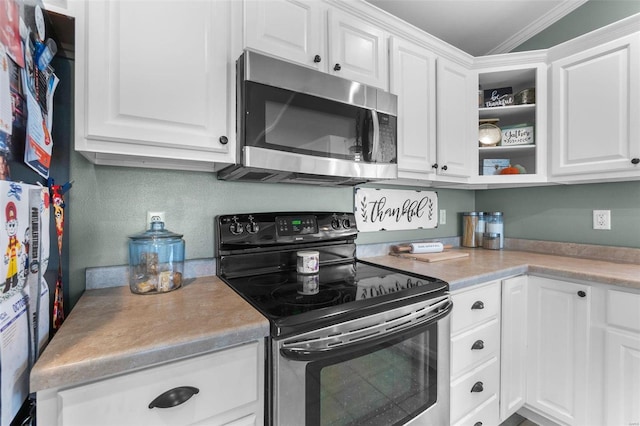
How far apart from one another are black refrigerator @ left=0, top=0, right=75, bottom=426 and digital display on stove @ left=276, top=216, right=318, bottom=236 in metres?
0.85

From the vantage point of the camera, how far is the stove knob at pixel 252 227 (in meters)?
1.39

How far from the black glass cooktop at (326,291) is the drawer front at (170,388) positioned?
0.14m

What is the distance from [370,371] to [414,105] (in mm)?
1409

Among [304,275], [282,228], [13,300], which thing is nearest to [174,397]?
[13,300]

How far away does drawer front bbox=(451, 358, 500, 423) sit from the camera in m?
1.32

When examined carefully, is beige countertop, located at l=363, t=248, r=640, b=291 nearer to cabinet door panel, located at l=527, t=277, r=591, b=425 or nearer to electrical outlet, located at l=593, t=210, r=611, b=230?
cabinet door panel, located at l=527, t=277, r=591, b=425

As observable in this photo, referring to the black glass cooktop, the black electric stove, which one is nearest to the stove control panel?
the black electric stove

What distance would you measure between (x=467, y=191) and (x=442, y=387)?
170 cm

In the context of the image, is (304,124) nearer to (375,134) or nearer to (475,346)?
(375,134)

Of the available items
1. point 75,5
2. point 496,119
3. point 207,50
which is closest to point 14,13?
point 75,5

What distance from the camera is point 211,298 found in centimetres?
102

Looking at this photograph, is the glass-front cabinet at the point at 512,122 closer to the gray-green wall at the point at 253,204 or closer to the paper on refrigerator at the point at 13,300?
the gray-green wall at the point at 253,204

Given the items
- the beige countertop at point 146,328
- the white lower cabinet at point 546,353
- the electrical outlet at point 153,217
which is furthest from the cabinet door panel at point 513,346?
the electrical outlet at point 153,217

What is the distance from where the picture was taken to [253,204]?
1.49m
